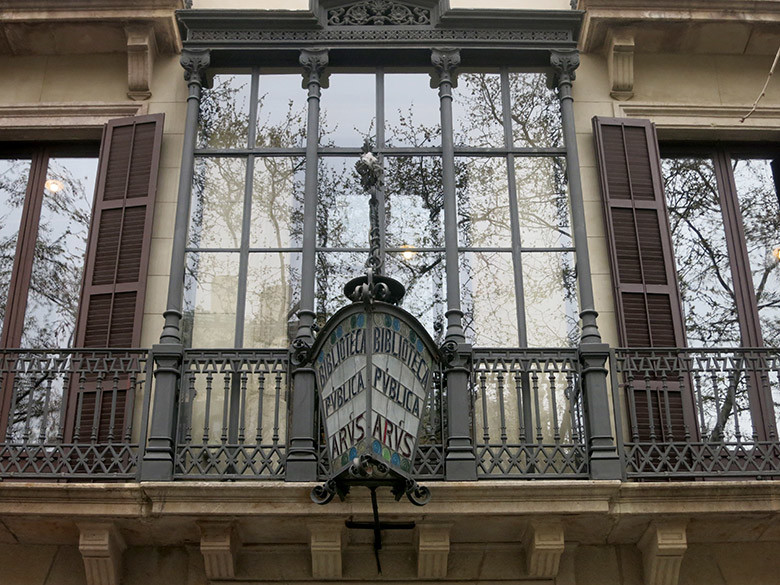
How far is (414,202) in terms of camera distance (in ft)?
32.7

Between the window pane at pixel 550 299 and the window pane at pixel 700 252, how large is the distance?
1208mm

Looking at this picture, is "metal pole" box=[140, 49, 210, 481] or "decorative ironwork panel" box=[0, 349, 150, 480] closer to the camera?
"metal pole" box=[140, 49, 210, 481]

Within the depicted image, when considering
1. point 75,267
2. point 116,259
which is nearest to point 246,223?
point 116,259

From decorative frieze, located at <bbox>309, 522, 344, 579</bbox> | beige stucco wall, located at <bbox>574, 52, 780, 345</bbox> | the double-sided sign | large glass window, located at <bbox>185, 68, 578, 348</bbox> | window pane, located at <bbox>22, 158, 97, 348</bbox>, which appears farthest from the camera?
beige stucco wall, located at <bbox>574, 52, 780, 345</bbox>

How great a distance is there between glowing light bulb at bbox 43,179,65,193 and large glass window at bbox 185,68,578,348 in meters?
1.59

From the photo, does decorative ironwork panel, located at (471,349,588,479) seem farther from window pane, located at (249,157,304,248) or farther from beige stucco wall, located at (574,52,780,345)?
beige stucco wall, located at (574,52,780,345)

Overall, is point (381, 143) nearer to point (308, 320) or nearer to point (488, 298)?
point (488, 298)

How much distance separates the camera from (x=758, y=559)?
28.8ft

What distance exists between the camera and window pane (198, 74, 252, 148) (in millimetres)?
10273

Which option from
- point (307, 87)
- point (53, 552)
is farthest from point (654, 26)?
point (53, 552)

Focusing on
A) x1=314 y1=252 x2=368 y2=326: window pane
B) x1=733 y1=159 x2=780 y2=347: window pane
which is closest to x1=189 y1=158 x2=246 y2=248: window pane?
x1=314 y1=252 x2=368 y2=326: window pane

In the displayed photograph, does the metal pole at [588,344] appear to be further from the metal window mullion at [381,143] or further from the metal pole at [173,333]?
the metal pole at [173,333]

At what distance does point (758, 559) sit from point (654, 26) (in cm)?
505

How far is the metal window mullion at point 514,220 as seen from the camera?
948 cm
